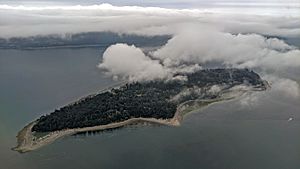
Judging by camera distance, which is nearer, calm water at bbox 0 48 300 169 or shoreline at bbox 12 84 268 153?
calm water at bbox 0 48 300 169

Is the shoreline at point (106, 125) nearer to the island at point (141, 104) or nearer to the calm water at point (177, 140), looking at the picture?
the island at point (141, 104)

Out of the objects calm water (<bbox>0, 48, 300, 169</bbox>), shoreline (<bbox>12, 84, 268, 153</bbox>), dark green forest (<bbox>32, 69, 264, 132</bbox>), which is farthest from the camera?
dark green forest (<bbox>32, 69, 264, 132</bbox>)

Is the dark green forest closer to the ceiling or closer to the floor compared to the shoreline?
closer to the ceiling

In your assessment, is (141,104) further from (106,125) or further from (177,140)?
(177,140)

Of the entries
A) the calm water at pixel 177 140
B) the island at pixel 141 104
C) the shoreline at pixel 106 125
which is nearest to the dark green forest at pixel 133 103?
the island at pixel 141 104

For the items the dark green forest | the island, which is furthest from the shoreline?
the dark green forest

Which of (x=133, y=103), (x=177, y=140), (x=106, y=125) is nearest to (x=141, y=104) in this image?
(x=133, y=103)

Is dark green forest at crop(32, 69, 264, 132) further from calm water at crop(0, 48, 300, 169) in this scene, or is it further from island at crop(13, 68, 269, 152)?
calm water at crop(0, 48, 300, 169)
